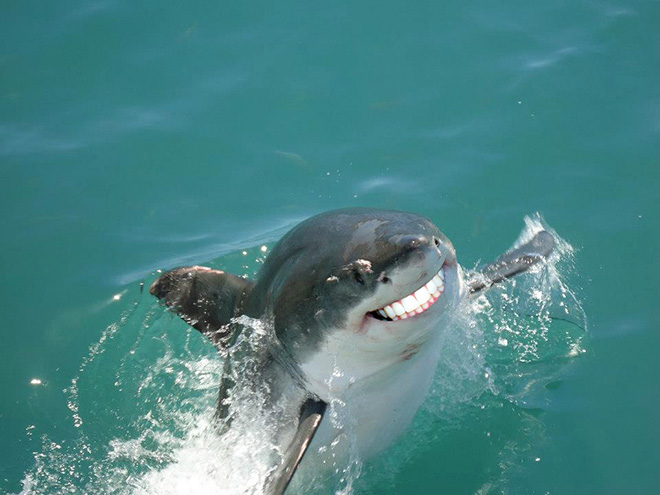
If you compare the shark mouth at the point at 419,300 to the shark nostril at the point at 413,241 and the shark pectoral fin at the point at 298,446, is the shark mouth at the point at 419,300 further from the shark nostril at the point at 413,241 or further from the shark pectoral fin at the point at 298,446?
the shark pectoral fin at the point at 298,446

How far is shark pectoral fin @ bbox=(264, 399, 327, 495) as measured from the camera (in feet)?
15.2

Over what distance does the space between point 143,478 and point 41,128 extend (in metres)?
5.04

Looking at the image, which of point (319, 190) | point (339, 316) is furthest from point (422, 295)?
point (319, 190)

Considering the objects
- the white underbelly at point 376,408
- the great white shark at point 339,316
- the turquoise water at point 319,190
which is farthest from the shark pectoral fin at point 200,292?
the white underbelly at point 376,408

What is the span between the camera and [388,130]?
8891 millimetres

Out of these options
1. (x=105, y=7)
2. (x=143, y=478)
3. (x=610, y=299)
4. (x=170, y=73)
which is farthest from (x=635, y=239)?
(x=105, y=7)

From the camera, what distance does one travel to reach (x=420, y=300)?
443cm

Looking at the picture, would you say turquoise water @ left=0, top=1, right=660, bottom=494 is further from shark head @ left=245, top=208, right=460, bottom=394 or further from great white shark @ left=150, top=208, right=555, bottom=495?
shark head @ left=245, top=208, right=460, bottom=394

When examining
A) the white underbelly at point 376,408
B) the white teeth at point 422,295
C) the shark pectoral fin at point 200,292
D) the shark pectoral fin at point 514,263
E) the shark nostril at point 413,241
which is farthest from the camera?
the shark pectoral fin at point 514,263

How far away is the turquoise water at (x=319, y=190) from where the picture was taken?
581 centimetres

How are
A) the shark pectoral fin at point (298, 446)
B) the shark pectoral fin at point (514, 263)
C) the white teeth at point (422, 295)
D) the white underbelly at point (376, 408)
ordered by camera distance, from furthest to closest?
the shark pectoral fin at point (514, 263) < the white underbelly at point (376, 408) < the shark pectoral fin at point (298, 446) < the white teeth at point (422, 295)

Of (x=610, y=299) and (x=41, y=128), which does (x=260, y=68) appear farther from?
(x=610, y=299)

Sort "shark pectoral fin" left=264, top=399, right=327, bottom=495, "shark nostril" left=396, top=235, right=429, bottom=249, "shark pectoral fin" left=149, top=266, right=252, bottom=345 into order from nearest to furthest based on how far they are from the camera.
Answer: "shark nostril" left=396, top=235, right=429, bottom=249
"shark pectoral fin" left=264, top=399, right=327, bottom=495
"shark pectoral fin" left=149, top=266, right=252, bottom=345

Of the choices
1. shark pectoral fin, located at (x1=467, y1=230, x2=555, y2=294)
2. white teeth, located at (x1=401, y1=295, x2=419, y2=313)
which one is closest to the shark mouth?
white teeth, located at (x1=401, y1=295, x2=419, y2=313)
